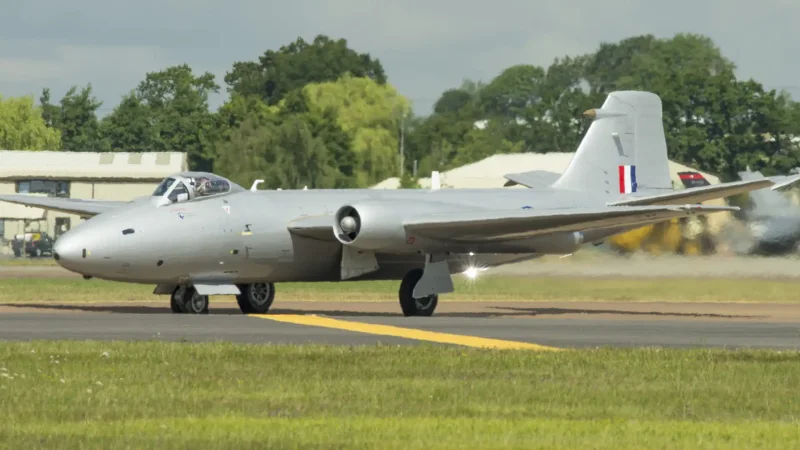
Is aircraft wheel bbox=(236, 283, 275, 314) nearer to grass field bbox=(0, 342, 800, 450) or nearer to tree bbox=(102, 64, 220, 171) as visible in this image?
grass field bbox=(0, 342, 800, 450)

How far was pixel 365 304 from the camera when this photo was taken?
Result: 38.2 metres

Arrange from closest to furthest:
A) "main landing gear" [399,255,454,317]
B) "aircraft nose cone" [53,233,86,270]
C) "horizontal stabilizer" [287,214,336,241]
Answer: "aircraft nose cone" [53,233,86,270]
"horizontal stabilizer" [287,214,336,241]
"main landing gear" [399,255,454,317]

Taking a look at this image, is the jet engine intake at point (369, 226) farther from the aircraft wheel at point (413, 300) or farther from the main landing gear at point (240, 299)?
the main landing gear at point (240, 299)

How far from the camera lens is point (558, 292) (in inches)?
1640

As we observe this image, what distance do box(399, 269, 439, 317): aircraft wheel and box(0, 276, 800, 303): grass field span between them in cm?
839

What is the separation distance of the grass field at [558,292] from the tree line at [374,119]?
44035 mm

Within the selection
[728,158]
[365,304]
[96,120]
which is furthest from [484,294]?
[96,120]

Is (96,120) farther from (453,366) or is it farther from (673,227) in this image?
(453,366)

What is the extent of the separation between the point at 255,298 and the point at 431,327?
6.92 metres

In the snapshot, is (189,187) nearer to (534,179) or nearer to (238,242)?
(238,242)

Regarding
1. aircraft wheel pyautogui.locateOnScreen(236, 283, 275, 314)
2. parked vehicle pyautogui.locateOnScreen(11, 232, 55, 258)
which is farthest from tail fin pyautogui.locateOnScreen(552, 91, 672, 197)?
parked vehicle pyautogui.locateOnScreen(11, 232, 55, 258)

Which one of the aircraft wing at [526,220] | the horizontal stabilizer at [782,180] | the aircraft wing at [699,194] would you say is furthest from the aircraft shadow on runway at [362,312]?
the horizontal stabilizer at [782,180]

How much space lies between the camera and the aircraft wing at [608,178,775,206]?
30427 mm

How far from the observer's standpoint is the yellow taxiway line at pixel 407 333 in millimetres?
22102
